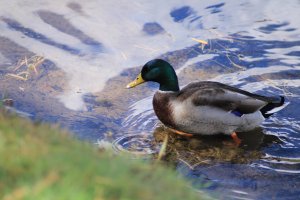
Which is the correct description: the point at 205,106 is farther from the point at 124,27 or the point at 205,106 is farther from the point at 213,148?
the point at 124,27

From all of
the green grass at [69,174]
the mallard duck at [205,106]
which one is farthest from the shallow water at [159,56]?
the green grass at [69,174]

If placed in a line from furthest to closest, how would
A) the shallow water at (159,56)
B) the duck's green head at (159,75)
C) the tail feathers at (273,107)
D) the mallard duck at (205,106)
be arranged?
1. the duck's green head at (159,75)
2. the tail feathers at (273,107)
3. the mallard duck at (205,106)
4. the shallow water at (159,56)

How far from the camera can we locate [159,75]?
26.8 ft

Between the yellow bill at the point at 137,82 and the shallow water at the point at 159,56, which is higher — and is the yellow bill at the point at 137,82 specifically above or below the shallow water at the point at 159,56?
above

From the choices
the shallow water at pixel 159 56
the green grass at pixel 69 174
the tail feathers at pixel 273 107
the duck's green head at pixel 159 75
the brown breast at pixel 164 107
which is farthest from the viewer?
the duck's green head at pixel 159 75

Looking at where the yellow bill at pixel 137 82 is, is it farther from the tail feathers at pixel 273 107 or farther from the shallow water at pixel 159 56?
the tail feathers at pixel 273 107

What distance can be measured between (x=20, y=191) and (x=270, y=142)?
5.02 m

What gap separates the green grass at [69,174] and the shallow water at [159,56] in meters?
2.53

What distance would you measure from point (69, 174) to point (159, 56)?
609 centimetres

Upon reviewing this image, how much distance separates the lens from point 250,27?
396 inches

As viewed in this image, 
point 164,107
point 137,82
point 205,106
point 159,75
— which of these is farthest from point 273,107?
point 137,82

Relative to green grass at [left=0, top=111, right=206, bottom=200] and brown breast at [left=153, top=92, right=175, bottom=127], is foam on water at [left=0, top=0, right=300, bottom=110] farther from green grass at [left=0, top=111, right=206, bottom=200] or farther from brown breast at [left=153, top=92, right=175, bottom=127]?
green grass at [left=0, top=111, right=206, bottom=200]

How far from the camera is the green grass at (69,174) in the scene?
318cm

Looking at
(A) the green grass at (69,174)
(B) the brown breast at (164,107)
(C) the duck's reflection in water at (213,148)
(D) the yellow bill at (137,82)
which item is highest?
(A) the green grass at (69,174)
